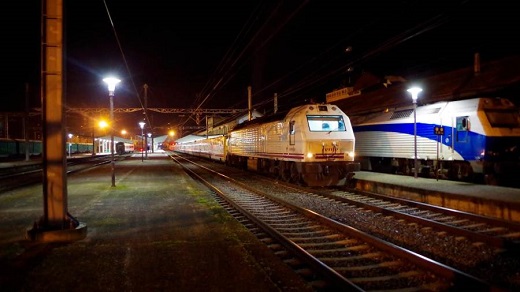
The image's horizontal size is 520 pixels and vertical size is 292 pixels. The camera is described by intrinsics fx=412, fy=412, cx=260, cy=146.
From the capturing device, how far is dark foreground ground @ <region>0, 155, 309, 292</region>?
5.36 meters

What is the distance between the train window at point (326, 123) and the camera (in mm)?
16625

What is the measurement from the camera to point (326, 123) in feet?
55.6

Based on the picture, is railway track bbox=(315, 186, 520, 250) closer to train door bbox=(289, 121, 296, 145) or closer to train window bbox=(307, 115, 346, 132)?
train window bbox=(307, 115, 346, 132)

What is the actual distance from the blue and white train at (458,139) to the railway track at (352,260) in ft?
30.3

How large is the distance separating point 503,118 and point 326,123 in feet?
22.4

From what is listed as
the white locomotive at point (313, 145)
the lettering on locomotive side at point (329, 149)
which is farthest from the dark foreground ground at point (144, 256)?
the lettering on locomotive side at point (329, 149)

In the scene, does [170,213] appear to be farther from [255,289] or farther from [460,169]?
[460,169]

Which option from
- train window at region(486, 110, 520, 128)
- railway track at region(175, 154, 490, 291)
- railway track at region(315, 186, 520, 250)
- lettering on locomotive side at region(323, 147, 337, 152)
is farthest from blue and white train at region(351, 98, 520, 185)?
railway track at region(175, 154, 490, 291)

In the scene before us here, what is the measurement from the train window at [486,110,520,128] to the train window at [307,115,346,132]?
18.3ft

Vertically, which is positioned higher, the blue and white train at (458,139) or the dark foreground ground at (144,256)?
the blue and white train at (458,139)

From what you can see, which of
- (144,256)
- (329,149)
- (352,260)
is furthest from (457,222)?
(144,256)

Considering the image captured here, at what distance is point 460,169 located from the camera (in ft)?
56.9

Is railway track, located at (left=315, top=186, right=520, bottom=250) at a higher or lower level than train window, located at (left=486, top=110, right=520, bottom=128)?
lower

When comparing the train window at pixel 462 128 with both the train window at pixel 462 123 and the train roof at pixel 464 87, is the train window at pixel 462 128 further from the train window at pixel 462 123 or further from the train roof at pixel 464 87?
the train roof at pixel 464 87
